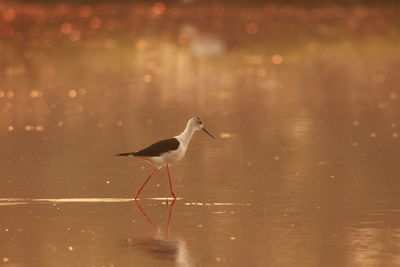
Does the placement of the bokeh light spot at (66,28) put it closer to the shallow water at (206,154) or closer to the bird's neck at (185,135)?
the shallow water at (206,154)

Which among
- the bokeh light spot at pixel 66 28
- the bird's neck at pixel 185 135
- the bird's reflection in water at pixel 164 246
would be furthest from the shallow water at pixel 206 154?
the bokeh light spot at pixel 66 28

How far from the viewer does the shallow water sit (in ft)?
35.2

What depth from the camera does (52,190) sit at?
44.1 feet

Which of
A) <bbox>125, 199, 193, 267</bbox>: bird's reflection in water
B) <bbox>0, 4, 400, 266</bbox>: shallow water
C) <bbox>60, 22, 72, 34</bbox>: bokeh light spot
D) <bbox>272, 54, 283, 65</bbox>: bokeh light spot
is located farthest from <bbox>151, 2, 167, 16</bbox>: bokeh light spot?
<bbox>125, 199, 193, 267</bbox>: bird's reflection in water

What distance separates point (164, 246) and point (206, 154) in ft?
18.4

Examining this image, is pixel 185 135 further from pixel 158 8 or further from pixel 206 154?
pixel 158 8

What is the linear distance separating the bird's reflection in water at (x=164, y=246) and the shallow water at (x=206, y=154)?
2 centimetres

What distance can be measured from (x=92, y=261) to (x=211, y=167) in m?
5.18

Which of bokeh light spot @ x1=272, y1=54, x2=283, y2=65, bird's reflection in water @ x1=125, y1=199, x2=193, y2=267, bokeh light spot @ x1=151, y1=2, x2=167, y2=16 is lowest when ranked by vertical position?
bird's reflection in water @ x1=125, y1=199, x2=193, y2=267

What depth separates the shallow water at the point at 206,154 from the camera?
35.2 feet

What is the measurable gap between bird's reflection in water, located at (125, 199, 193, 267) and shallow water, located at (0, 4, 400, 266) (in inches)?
0.7

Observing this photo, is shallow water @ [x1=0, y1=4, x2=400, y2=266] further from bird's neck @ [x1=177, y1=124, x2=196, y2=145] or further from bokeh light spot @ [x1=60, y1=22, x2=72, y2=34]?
bokeh light spot @ [x1=60, y1=22, x2=72, y2=34]

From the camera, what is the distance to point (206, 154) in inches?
638

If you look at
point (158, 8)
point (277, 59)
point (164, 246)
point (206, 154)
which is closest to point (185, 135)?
point (164, 246)
